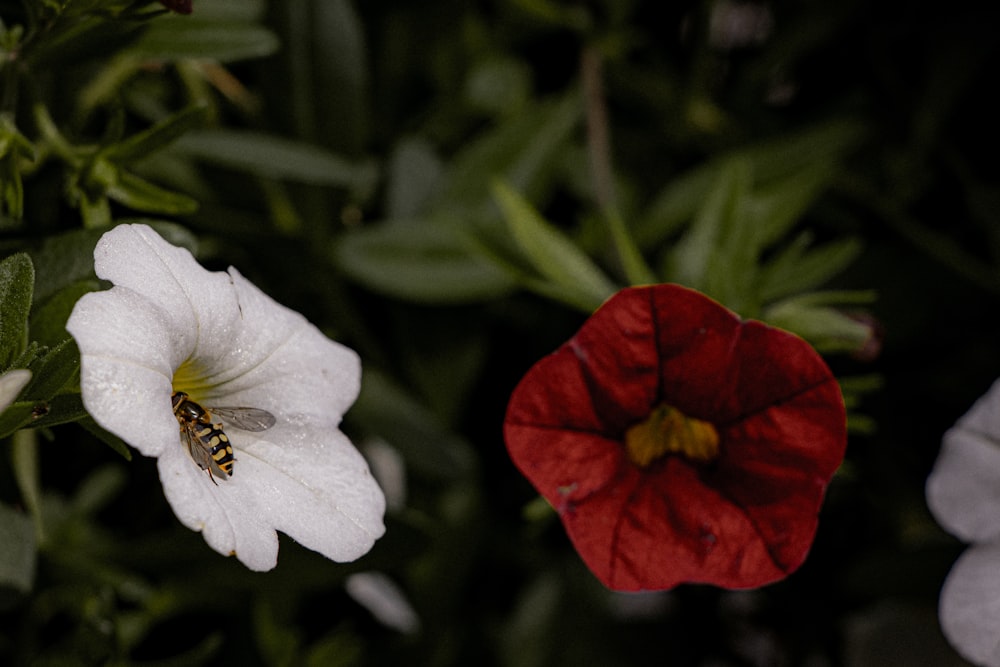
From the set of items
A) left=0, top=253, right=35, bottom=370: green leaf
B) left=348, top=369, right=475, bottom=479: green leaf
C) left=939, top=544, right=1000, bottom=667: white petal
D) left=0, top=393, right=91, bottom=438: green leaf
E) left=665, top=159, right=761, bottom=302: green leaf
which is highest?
left=0, top=253, right=35, bottom=370: green leaf

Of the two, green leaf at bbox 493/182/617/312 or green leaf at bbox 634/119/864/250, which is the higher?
green leaf at bbox 493/182/617/312

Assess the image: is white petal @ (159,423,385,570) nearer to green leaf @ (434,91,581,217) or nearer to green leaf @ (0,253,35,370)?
green leaf @ (0,253,35,370)

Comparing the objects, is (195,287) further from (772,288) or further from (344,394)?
(772,288)

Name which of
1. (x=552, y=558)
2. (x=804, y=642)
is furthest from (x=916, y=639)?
(x=552, y=558)

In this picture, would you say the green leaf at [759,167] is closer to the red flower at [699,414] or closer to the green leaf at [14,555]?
the red flower at [699,414]

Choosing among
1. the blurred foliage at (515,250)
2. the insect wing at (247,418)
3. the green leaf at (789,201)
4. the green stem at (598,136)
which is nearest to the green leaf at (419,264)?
the blurred foliage at (515,250)

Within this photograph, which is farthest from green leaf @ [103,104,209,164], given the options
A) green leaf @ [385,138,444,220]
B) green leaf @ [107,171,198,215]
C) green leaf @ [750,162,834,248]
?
green leaf @ [750,162,834,248]

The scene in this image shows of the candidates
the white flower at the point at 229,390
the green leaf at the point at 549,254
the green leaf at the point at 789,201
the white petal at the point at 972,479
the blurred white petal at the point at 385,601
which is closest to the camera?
the white flower at the point at 229,390

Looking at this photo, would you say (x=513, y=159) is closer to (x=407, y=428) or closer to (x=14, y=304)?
(x=407, y=428)
